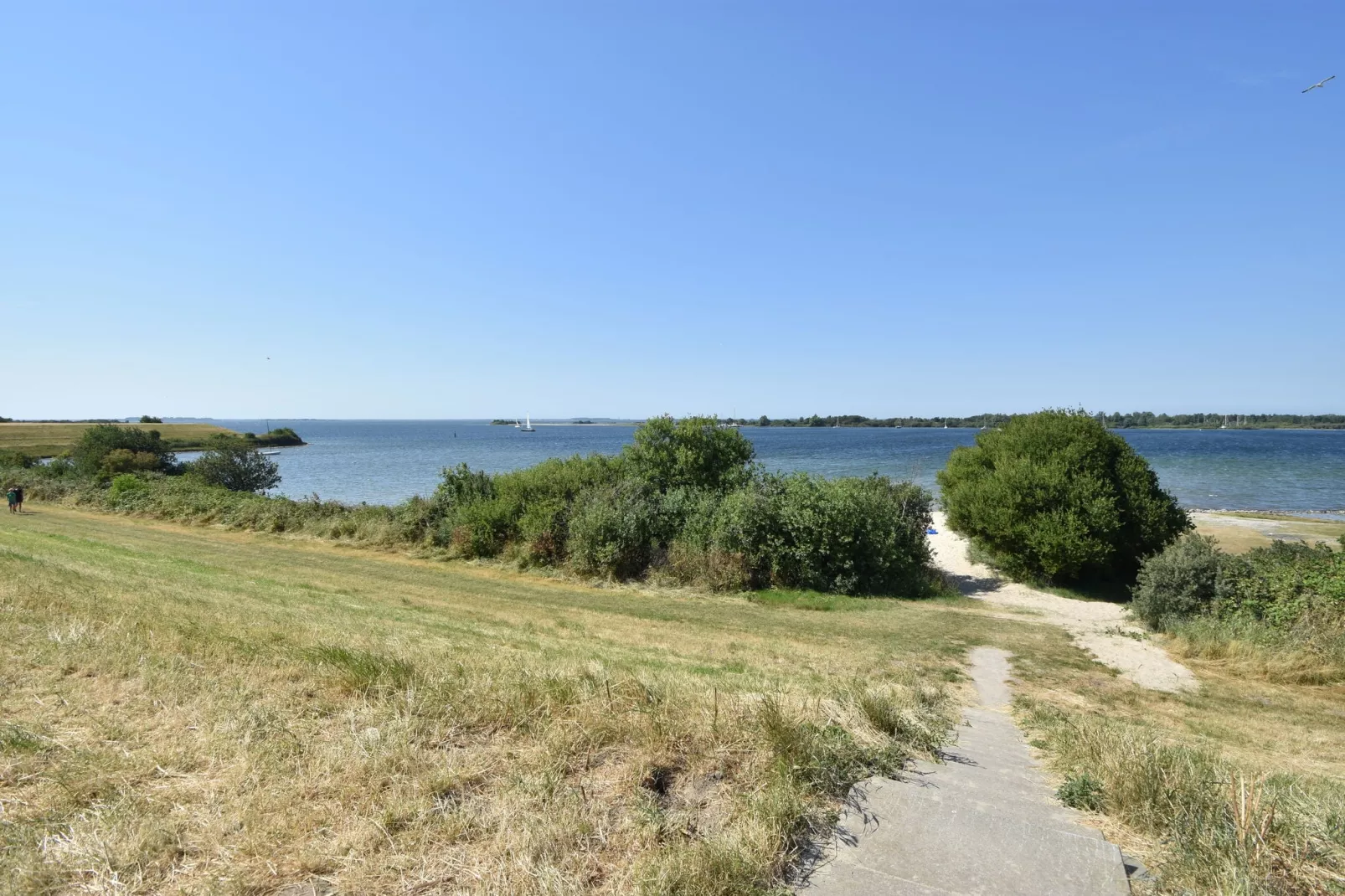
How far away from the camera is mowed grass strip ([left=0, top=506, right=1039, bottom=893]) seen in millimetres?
3201

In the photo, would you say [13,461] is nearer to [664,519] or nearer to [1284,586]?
[664,519]

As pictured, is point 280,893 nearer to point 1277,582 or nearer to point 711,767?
point 711,767

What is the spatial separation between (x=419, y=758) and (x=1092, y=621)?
18523 millimetres

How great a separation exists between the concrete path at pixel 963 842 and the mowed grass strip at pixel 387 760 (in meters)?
0.21

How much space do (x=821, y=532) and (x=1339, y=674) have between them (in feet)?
36.0

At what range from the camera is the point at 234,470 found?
4116 cm

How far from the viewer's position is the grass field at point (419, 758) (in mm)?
3205

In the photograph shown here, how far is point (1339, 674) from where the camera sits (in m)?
11.3

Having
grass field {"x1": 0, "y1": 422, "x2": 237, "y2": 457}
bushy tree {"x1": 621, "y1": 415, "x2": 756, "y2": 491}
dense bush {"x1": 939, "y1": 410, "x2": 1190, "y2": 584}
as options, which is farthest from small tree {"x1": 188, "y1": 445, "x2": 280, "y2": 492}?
dense bush {"x1": 939, "y1": 410, "x2": 1190, "y2": 584}

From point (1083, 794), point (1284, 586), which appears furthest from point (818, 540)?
point (1083, 794)

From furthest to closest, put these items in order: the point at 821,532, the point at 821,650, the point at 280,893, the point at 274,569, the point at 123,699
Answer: the point at 821,532, the point at 274,569, the point at 821,650, the point at 123,699, the point at 280,893

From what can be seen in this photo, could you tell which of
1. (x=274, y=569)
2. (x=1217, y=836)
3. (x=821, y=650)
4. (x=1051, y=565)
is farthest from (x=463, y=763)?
(x=1051, y=565)

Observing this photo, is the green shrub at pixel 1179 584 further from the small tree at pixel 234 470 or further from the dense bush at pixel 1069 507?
the small tree at pixel 234 470

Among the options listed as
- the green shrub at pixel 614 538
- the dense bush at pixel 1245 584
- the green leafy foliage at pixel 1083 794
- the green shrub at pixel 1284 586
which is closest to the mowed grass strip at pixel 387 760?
the green leafy foliage at pixel 1083 794
